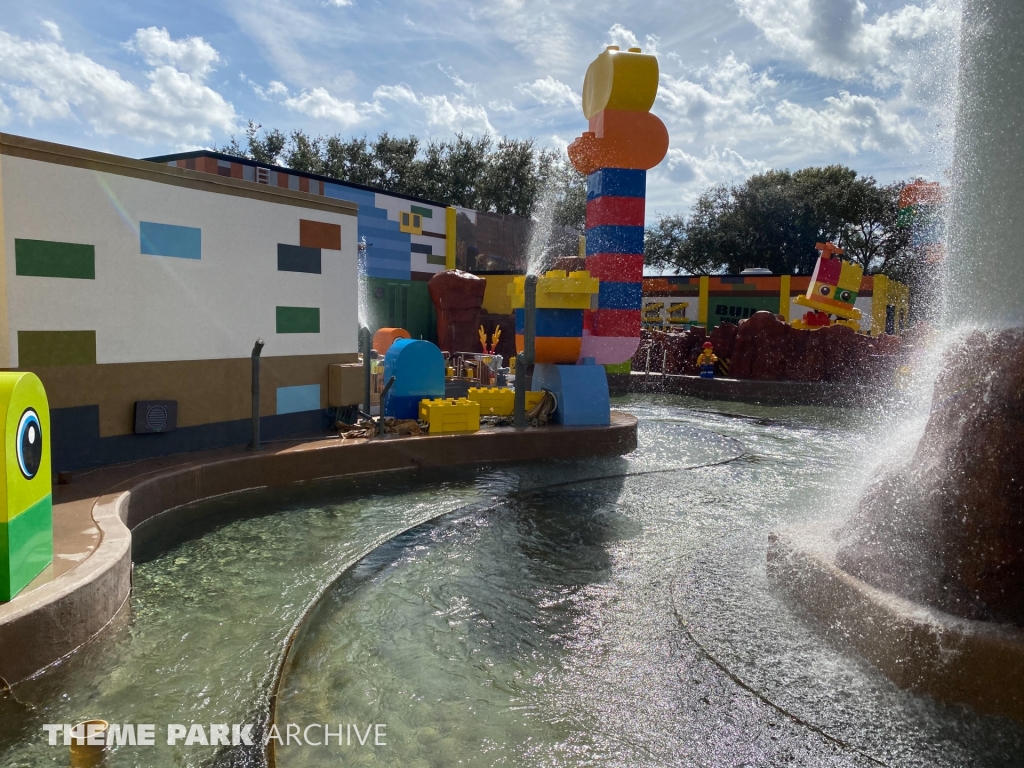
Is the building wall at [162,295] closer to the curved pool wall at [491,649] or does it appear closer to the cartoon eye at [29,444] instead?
the curved pool wall at [491,649]

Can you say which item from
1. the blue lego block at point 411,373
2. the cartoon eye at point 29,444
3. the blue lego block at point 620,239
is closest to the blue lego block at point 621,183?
the blue lego block at point 620,239

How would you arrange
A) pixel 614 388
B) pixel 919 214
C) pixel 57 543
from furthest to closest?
1. pixel 919 214
2. pixel 614 388
3. pixel 57 543

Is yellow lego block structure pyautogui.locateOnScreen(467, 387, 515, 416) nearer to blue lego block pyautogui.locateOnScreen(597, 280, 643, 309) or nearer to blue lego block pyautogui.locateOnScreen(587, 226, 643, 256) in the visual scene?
blue lego block pyautogui.locateOnScreen(597, 280, 643, 309)

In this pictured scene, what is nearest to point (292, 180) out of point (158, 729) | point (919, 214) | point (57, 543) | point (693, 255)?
point (57, 543)

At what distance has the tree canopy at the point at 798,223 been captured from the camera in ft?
114

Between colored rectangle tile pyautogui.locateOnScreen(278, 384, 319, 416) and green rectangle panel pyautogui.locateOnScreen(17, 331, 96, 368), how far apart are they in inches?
78.1

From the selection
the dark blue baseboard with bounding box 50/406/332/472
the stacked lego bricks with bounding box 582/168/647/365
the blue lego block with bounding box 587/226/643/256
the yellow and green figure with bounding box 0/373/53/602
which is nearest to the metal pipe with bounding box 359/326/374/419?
the dark blue baseboard with bounding box 50/406/332/472

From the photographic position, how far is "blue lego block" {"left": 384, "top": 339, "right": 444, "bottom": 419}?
8281 mm

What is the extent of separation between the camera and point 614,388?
16.8m

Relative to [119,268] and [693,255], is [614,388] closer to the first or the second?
[119,268]

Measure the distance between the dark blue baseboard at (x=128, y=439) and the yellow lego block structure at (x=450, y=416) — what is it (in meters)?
1.41

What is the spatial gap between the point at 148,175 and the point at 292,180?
11.8 meters

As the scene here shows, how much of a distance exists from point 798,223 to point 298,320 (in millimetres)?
33345

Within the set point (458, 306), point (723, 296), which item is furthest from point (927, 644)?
point (723, 296)
